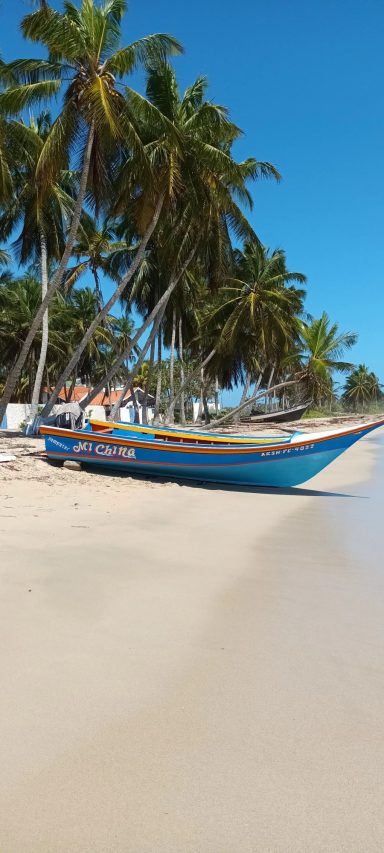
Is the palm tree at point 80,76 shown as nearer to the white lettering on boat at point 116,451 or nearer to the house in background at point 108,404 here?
the white lettering on boat at point 116,451

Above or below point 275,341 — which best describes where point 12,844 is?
below

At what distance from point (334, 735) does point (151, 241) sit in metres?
Answer: 20.8

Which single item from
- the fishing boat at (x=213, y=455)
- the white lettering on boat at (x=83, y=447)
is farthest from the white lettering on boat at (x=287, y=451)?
the white lettering on boat at (x=83, y=447)

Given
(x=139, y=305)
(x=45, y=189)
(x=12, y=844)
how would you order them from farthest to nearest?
(x=139, y=305)
(x=45, y=189)
(x=12, y=844)

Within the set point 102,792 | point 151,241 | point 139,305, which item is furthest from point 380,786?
point 139,305

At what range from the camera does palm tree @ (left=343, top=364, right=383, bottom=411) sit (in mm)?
80750

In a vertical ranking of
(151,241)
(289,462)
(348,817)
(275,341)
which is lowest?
(348,817)

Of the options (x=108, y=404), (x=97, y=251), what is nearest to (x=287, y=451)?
(x=97, y=251)

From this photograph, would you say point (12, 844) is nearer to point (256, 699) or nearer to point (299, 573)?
point (256, 699)

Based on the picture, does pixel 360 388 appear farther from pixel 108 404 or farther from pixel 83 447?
pixel 83 447

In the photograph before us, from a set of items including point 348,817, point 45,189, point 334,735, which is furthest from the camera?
point 45,189

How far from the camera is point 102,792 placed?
2295 millimetres

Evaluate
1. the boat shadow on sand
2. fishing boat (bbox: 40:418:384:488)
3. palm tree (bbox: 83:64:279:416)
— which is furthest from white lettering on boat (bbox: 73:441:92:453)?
palm tree (bbox: 83:64:279:416)

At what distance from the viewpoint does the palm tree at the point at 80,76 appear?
12852 mm
